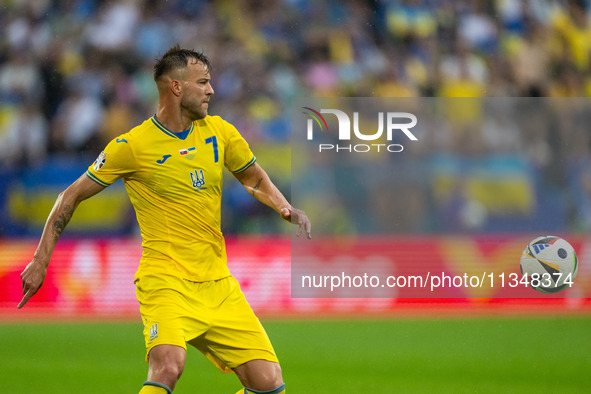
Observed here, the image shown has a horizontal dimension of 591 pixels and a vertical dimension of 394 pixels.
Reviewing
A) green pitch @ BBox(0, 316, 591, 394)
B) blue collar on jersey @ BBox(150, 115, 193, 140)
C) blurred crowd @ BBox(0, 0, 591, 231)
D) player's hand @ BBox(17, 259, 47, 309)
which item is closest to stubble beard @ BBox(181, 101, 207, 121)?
blue collar on jersey @ BBox(150, 115, 193, 140)

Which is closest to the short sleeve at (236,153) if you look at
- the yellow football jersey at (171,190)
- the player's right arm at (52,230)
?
the yellow football jersey at (171,190)

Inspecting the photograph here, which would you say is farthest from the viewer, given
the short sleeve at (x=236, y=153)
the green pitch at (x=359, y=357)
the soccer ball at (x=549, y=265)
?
the soccer ball at (x=549, y=265)

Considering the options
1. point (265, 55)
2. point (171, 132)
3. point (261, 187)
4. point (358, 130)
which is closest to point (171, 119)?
point (171, 132)

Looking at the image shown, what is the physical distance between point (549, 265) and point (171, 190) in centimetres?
704

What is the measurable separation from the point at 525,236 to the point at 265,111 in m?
4.58

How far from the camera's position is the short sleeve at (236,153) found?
509 cm

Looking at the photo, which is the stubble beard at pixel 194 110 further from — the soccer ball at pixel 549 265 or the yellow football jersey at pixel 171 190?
the soccer ball at pixel 549 265

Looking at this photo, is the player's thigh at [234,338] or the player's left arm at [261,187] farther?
the player's left arm at [261,187]

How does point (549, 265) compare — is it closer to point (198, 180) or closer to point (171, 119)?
point (198, 180)

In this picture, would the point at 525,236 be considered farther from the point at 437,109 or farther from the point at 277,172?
the point at 277,172

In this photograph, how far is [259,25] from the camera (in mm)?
14867

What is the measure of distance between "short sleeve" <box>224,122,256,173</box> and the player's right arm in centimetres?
81

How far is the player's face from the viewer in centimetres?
485

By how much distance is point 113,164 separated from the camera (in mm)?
4730
